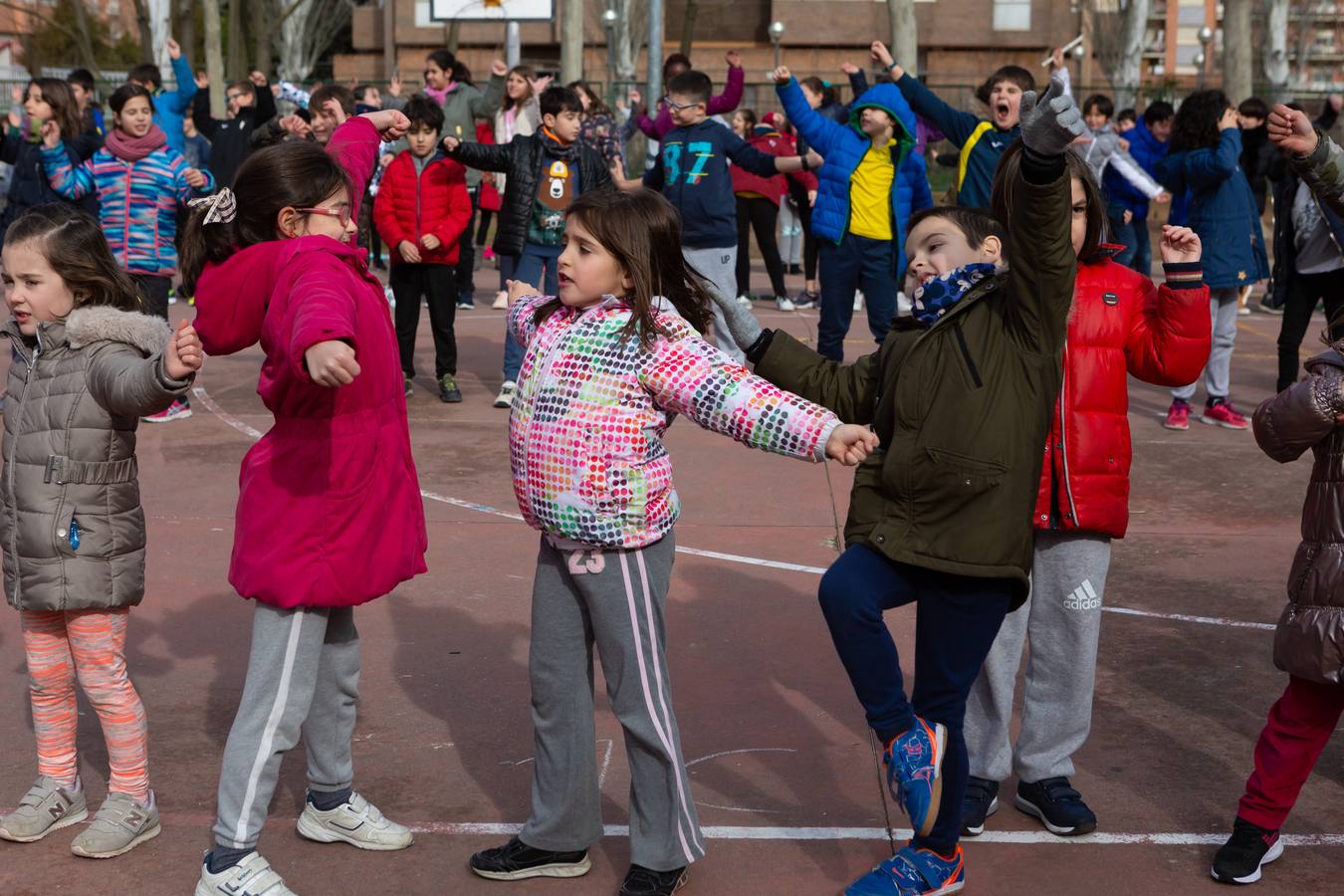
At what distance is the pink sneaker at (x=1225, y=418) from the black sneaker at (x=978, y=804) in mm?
6348

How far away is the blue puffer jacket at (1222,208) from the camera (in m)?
9.86

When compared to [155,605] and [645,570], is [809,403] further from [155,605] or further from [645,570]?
[155,605]

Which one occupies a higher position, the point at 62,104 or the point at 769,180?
the point at 62,104

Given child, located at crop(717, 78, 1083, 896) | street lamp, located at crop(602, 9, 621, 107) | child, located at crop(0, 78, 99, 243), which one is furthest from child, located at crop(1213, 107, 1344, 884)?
street lamp, located at crop(602, 9, 621, 107)

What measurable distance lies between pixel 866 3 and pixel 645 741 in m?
49.2

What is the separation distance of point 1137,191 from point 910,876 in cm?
828

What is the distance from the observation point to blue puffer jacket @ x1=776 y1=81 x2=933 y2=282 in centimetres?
1006

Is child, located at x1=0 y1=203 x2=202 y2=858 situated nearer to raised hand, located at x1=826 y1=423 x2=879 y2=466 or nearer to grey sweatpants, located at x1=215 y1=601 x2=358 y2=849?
grey sweatpants, located at x1=215 y1=601 x2=358 y2=849

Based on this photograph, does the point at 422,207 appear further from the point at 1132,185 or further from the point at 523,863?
the point at 523,863

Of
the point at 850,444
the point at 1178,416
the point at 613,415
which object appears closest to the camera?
the point at 850,444

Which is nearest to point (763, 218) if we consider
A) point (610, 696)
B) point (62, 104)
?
point (62, 104)

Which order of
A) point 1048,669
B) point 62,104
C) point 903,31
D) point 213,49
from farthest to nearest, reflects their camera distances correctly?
point 213,49, point 903,31, point 62,104, point 1048,669

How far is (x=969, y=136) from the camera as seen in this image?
9438mm

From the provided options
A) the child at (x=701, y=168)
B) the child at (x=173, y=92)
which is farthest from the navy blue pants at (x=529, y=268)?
the child at (x=173, y=92)
